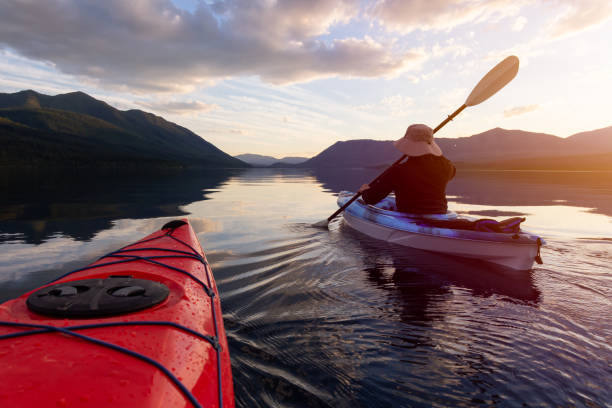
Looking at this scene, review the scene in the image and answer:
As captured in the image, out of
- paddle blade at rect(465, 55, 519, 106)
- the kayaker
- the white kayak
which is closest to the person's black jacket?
the kayaker

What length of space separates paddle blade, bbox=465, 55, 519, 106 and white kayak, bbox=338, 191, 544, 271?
409 centimetres

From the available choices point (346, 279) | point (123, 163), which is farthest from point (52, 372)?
point (123, 163)

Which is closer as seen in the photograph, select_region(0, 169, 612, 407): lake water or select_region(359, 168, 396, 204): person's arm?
select_region(0, 169, 612, 407): lake water

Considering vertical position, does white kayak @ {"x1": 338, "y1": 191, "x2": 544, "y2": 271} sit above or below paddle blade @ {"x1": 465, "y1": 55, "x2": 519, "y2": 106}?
below

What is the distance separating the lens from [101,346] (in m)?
1.95

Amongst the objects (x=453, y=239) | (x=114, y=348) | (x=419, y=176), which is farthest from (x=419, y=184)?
(x=114, y=348)

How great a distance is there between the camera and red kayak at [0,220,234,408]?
1551 millimetres

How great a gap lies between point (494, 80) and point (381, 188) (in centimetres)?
507

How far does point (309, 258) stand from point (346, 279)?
1.39 m

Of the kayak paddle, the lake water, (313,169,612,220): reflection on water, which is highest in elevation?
the kayak paddle

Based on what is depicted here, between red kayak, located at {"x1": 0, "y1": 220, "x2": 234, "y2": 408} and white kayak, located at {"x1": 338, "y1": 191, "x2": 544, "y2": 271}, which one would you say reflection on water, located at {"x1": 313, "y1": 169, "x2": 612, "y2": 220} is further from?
red kayak, located at {"x1": 0, "y1": 220, "x2": 234, "y2": 408}

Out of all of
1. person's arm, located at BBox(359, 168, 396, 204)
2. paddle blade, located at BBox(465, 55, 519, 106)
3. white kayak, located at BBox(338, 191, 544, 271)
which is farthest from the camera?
paddle blade, located at BBox(465, 55, 519, 106)

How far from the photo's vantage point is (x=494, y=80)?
8523 mm

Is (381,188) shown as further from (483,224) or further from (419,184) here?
(483,224)
